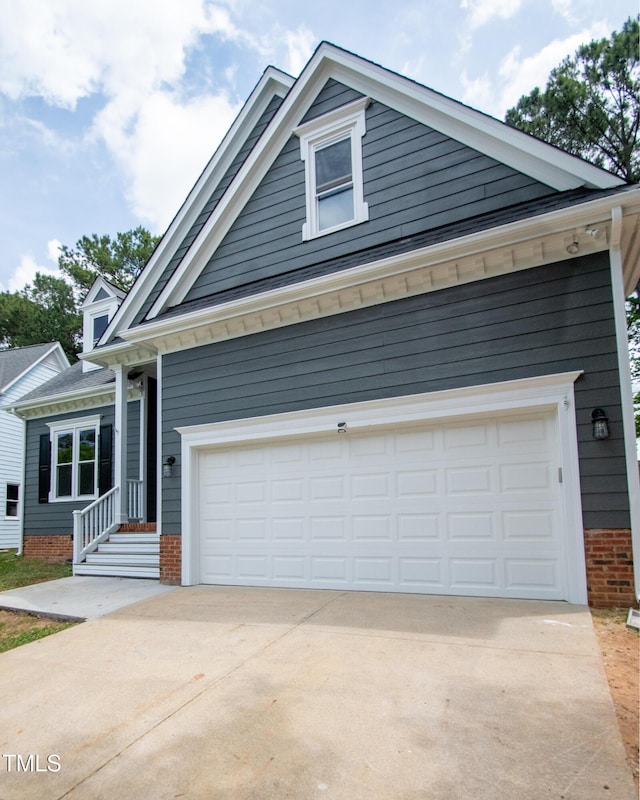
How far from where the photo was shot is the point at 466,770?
241 centimetres

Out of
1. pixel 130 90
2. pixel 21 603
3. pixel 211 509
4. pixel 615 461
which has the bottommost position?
pixel 21 603

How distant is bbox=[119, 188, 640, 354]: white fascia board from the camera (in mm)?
5246

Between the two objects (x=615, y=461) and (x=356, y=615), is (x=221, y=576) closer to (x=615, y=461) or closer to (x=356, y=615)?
(x=356, y=615)

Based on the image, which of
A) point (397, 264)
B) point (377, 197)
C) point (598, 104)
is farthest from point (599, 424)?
point (598, 104)

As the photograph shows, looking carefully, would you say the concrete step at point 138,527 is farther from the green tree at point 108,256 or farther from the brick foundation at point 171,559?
the green tree at point 108,256

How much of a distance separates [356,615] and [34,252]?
34.2 m

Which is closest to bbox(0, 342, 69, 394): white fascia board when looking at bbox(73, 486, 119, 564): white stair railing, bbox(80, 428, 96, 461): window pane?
bbox(80, 428, 96, 461): window pane

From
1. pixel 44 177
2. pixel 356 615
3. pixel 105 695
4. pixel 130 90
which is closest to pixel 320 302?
pixel 356 615

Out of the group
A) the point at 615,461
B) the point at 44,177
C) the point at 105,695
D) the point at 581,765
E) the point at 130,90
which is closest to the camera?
the point at 581,765

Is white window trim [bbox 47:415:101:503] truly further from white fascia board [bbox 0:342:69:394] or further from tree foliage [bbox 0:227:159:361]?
tree foliage [bbox 0:227:159:361]

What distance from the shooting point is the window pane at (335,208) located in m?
7.33

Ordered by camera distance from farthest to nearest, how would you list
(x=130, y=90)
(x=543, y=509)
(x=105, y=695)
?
(x=130, y=90) < (x=543, y=509) < (x=105, y=695)

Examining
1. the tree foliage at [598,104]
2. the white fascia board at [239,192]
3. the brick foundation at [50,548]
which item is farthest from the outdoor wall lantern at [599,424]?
the tree foliage at [598,104]

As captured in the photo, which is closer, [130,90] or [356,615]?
[356,615]
